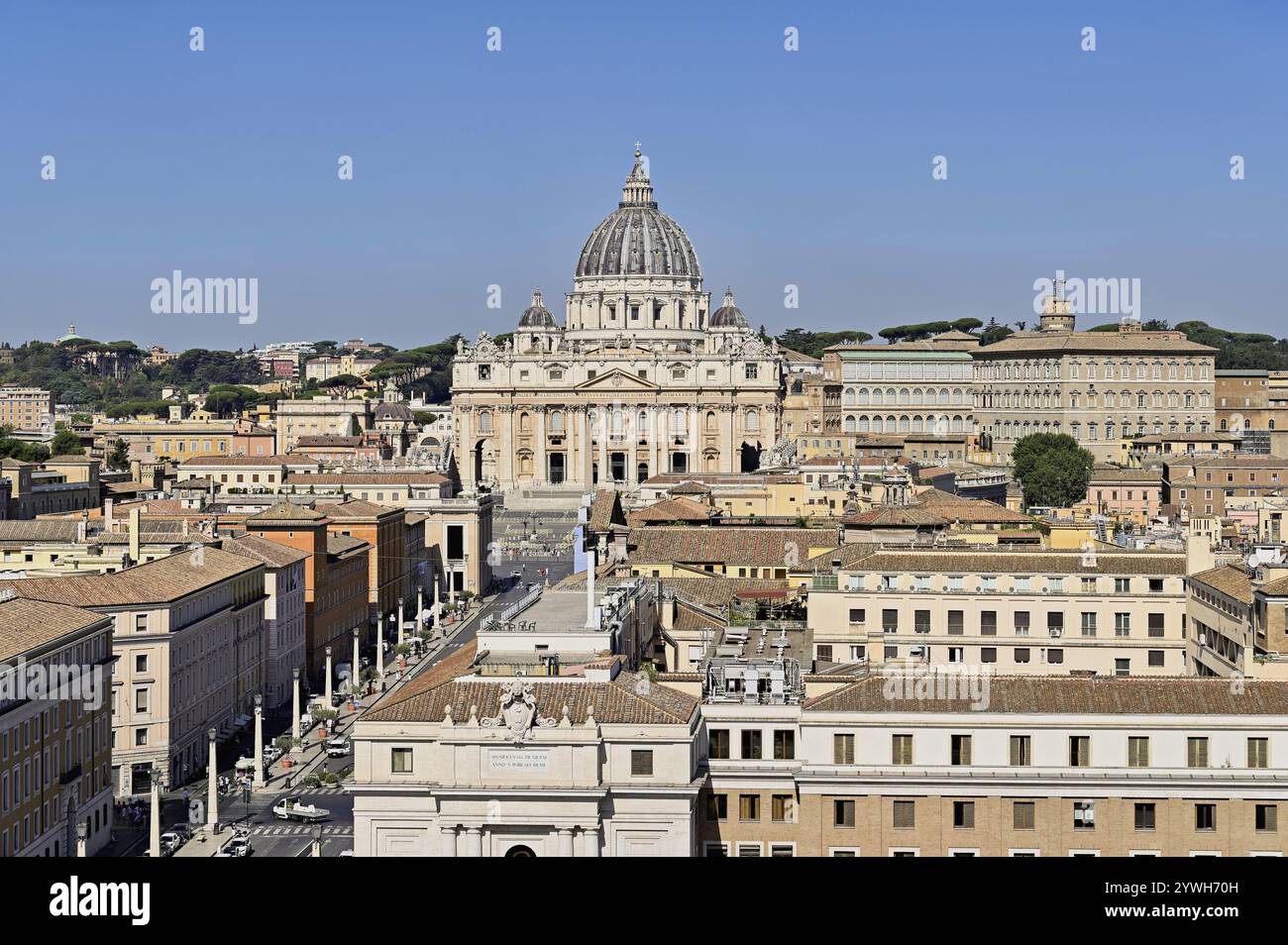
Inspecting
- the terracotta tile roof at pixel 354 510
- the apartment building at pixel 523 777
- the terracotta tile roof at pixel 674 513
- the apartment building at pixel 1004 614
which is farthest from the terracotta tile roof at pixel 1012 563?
the terracotta tile roof at pixel 354 510

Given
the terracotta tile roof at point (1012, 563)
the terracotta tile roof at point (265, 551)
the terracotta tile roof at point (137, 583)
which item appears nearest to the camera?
the terracotta tile roof at point (1012, 563)

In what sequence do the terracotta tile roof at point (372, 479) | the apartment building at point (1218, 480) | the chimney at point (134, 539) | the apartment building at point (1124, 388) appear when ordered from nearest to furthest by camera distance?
the chimney at point (134, 539) → the terracotta tile roof at point (372, 479) → the apartment building at point (1218, 480) → the apartment building at point (1124, 388)

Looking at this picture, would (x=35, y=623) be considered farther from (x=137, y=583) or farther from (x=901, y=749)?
(x=901, y=749)

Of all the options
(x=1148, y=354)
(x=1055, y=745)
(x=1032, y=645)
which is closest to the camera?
(x=1055, y=745)

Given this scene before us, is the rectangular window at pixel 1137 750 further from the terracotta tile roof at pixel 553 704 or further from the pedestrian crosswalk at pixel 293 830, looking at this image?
the pedestrian crosswalk at pixel 293 830

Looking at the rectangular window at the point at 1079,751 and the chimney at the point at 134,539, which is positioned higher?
the chimney at the point at 134,539

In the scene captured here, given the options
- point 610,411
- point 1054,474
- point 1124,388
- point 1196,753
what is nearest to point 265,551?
point 1196,753
